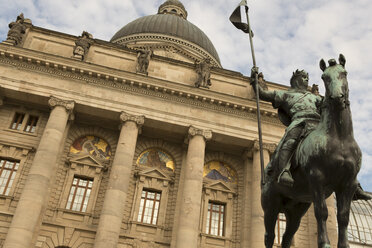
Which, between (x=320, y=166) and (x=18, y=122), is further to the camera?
(x=18, y=122)

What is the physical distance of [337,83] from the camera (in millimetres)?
5312

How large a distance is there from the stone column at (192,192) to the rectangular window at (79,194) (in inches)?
247

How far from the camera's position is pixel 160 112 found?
25.2 m

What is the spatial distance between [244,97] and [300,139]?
21.7m

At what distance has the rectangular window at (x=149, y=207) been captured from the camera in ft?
79.3

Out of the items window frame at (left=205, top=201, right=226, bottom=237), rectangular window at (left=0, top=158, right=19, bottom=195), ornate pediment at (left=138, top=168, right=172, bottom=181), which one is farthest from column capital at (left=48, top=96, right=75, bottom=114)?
window frame at (left=205, top=201, right=226, bottom=237)

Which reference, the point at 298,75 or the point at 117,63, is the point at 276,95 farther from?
the point at 117,63

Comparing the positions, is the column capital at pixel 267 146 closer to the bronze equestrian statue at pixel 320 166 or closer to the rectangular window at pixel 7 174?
the rectangular window at pixel 7 174

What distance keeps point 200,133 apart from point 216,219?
5.79 metres

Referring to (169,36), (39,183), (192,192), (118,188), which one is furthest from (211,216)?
(169,36)

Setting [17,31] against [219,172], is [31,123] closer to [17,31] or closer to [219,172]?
[17,31]

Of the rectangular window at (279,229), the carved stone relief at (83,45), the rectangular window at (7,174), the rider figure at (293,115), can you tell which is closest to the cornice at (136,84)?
the carved stone relief at (83,45)

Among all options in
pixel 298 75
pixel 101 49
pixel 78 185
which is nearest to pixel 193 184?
pixel 78 185

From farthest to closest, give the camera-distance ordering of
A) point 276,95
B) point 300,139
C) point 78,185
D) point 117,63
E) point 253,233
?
point 117,63
point 78,185
point 253,233
point 276,95
point 300,139
